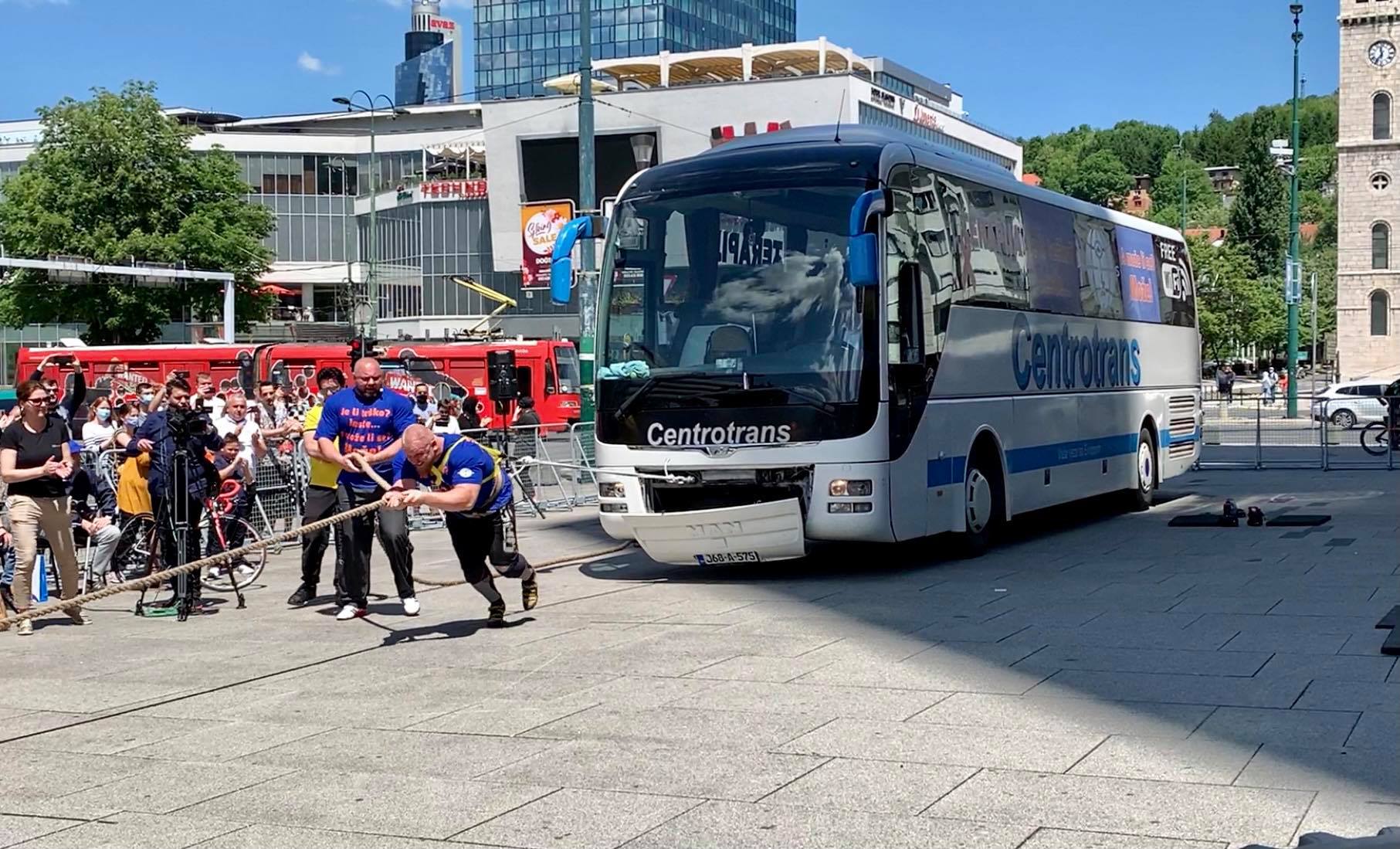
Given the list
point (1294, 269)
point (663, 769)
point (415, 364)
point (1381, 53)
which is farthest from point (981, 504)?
point (1381, 53)

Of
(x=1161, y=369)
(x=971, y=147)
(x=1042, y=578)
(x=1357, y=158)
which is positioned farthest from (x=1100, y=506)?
(x=1357, y=158)

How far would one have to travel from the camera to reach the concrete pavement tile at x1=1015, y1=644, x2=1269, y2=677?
929cm

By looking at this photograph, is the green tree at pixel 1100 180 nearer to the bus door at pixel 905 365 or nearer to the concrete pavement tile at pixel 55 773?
the bus door at pixel 905 365

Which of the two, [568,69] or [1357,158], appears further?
[568,69]

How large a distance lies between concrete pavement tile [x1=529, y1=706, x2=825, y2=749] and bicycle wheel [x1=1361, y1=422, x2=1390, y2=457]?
25.7 metres

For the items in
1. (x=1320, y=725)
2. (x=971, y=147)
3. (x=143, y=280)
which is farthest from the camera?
(x=971, y=147)

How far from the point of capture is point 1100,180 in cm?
12250

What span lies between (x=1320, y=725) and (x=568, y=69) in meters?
150

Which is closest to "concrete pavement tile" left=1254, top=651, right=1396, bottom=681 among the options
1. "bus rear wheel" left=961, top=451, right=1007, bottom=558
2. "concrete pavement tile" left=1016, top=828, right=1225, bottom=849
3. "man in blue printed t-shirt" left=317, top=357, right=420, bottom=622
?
"concrete pavement tile" left=1016, top=828, right=1225, bottom=849

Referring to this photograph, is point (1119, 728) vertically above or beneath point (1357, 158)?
beneath

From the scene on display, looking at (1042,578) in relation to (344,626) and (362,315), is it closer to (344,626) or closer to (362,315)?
(344,626)

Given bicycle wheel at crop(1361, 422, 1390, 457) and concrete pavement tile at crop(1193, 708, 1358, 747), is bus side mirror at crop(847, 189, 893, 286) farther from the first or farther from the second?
bicycle wheel at crop(1361, 422, 1390, 457)

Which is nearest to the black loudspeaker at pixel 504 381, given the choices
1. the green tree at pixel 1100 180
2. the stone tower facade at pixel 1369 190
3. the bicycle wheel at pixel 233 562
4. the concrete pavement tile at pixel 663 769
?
the bicycle wheel at pixel 233 562

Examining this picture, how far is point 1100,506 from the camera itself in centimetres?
2177
